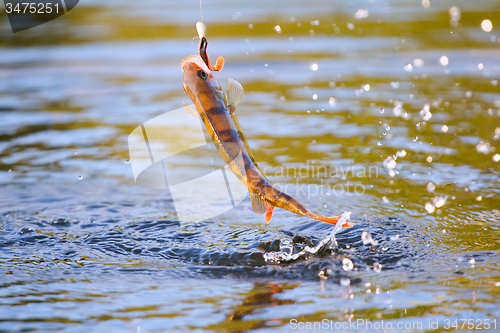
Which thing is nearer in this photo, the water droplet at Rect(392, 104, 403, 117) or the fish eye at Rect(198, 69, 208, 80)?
the fish eye at Rect(198, 69, 208, 80)

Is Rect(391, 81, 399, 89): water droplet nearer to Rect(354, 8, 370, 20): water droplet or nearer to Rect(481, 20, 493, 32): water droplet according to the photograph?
Rect(481, 20, 493, 32): water droplet

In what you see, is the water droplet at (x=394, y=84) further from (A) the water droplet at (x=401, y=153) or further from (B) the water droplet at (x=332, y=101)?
(A) the water droplet at (x=401, y=153)

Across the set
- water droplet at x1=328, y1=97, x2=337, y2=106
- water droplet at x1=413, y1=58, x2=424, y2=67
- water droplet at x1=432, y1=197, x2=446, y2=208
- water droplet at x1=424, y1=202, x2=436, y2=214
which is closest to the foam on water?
water droplet at x1=424, y1=202, x2=436, y2=214

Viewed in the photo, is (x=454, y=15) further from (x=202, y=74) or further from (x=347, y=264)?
(x=202, y=74)

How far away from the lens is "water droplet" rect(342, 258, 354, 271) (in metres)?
3.14

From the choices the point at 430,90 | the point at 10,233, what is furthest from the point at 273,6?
the point at 10,233

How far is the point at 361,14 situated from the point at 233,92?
7413mm

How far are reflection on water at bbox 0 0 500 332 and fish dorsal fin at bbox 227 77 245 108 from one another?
947 mm

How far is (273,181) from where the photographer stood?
4480mm

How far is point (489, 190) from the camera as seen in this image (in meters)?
4.13

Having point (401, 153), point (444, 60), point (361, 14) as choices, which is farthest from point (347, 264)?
point (361, 14)

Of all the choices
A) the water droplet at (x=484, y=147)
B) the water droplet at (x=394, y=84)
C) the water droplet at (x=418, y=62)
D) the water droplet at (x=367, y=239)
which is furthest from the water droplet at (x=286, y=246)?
the water droplet at (x=418, y=62)

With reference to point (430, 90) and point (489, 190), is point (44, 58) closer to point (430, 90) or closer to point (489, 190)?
point (430, 90)

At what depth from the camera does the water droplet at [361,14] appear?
377 inches
